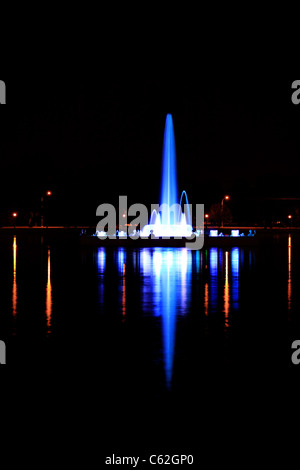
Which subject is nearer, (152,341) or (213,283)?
(152,341)

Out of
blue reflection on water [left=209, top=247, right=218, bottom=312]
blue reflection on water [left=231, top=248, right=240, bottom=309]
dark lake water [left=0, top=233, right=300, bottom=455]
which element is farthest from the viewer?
blue reflection on water [left=231, top=248, right=240, bottom=309]

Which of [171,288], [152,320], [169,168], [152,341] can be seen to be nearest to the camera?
[152,341]

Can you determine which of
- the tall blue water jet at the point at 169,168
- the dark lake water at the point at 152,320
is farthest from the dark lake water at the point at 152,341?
the tall blue water jet at the point at 169,168

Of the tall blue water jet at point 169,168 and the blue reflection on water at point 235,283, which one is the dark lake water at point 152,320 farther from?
the tall blue water jet at point 169,168

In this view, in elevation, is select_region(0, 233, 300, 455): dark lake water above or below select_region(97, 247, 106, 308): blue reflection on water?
below

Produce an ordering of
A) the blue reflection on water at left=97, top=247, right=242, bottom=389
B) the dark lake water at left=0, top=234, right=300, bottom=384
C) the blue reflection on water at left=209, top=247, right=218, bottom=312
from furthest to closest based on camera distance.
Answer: the blue reflection on water at left=209, top=247, right=218, bottom=312 < the blue reflection on water at left=97, top=247, right=242, bottom=389 < the dark lake water at left=0, top=234, right=300, bottom=384

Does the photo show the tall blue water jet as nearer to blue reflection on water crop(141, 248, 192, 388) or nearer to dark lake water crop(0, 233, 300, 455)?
blue reflection on water crop(141, 248, 192, 388)

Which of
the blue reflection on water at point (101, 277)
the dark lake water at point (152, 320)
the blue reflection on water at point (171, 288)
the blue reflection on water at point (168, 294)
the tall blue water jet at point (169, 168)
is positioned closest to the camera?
the dark lake water at point (152, 320)

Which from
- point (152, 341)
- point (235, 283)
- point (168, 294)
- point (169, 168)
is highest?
point (169, 168)

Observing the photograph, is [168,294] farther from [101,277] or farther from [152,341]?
[152,341]

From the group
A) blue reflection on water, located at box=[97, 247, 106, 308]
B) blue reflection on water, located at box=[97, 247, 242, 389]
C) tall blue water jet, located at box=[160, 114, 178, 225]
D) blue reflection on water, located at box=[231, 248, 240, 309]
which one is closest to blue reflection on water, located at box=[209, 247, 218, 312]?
blue reflection on water, located at box=[97, 247, 242, 389]

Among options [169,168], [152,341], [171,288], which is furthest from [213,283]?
[169,168]

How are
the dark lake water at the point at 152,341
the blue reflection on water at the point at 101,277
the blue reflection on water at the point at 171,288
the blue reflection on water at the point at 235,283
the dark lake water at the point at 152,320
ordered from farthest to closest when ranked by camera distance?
the blue reflection on water at the point at 101,277 → the blue reflection on water at the point at 235,283 → the blue reflection on water at the point at 171,288 → the dark lake water at the point at 152,320 → the dark lake water at the point at 152,341
